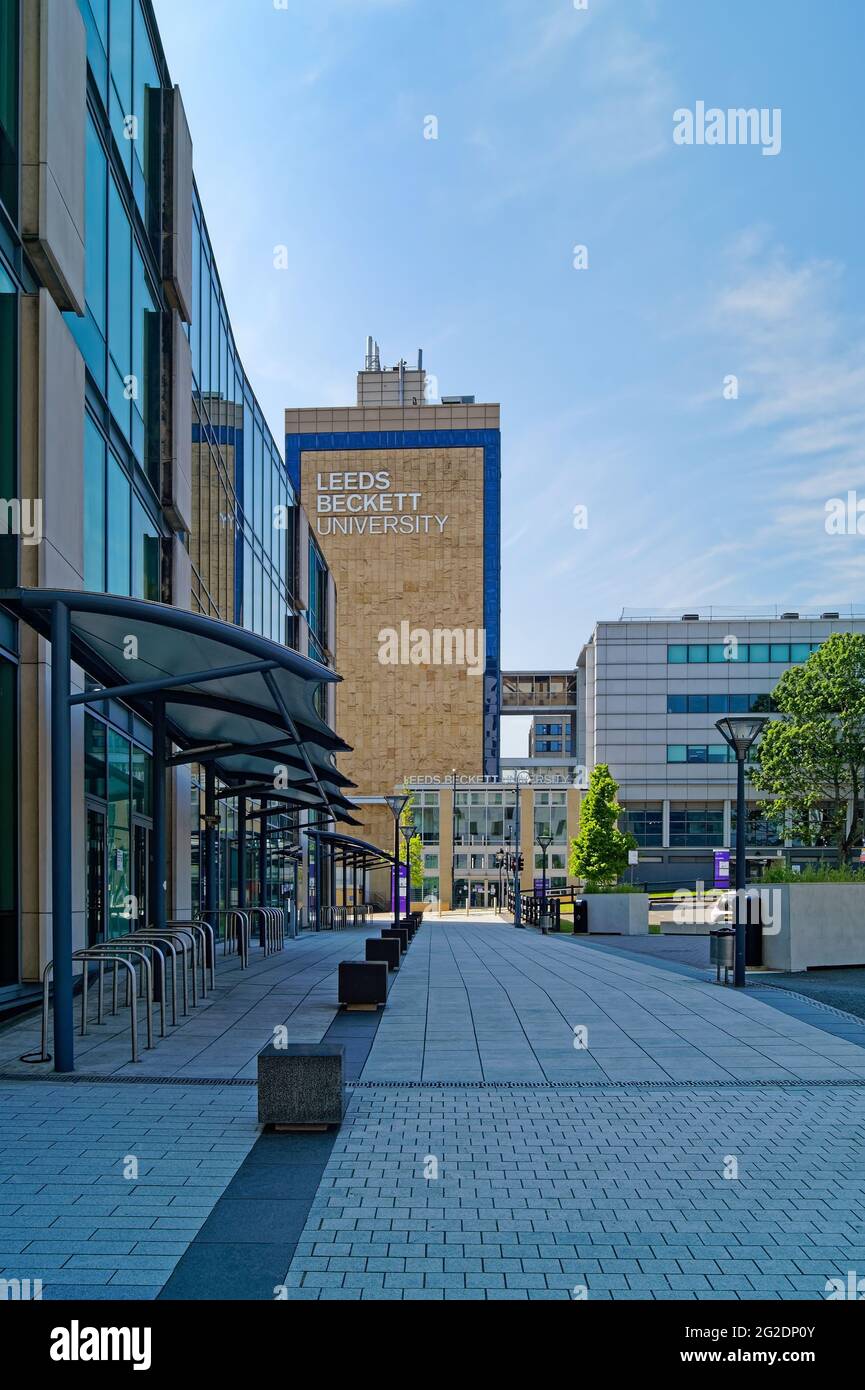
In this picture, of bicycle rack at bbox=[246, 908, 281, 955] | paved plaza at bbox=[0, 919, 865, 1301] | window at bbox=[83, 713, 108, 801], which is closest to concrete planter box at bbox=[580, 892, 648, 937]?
bicycle rack at bbox=[246, 908, 281, 955]

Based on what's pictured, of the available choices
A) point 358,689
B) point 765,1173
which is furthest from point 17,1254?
point 358,689

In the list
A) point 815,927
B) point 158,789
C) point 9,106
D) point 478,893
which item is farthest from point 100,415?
point 478,893

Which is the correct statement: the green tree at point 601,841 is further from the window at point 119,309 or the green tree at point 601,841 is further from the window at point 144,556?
the window at point 119,309

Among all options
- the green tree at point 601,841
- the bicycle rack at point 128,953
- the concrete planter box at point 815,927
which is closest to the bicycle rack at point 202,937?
the bicycle rack at point 128,953

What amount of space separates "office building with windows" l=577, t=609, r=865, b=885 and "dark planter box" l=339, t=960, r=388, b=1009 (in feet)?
235

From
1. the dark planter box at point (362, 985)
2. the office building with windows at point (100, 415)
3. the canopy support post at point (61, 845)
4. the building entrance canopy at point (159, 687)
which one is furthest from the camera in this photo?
the dark planter box at point (362, 985)

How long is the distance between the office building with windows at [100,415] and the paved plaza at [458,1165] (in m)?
3.90

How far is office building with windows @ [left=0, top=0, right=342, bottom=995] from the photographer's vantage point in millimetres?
12898

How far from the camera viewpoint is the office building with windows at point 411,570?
4008 inches

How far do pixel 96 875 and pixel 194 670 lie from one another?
191 inches

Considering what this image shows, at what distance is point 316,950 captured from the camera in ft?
85.8

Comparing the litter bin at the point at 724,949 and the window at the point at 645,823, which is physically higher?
the litter bin at the point at 724,949
